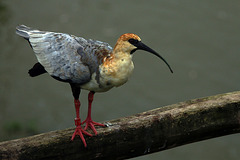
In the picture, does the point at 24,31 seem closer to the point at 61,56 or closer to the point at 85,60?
the point at 61,56

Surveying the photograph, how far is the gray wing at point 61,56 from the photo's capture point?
9.72 ft

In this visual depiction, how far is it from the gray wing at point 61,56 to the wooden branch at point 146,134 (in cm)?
42

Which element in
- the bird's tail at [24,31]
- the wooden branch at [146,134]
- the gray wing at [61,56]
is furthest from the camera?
the bird's tail at [24,31]

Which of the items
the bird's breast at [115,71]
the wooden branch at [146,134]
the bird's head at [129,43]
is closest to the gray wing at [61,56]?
the bird's breast at [115,71]

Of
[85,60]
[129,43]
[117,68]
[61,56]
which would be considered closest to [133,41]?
[129,43]

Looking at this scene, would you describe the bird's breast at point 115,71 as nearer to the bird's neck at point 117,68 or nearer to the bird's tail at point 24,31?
the bird's neck at point 117,68

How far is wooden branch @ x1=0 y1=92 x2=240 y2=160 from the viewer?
2627 mm

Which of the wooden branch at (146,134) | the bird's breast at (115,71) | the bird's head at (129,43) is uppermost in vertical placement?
the bird's head at (129,43)

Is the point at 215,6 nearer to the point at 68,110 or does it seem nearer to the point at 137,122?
the point at 68,110

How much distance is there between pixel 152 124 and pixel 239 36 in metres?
4.12

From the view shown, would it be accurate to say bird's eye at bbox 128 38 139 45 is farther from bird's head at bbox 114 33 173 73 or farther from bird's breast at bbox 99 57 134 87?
bird's breast at bbox 99 57 134 87

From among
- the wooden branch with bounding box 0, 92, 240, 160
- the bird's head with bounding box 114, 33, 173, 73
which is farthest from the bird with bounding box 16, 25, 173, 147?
the wooden branch with bounding box 0, 92, 240, 160

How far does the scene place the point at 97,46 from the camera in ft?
10.1

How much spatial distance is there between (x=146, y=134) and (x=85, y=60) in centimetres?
71
